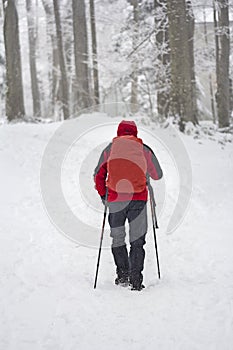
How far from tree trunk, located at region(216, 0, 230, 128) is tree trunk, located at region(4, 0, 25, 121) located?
697cm

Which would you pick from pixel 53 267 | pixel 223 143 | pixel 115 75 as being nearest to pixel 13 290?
pixel 53 267

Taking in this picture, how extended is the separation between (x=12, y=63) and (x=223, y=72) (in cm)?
727

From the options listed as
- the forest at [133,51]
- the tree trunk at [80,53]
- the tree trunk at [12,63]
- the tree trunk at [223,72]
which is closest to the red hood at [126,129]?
the forest at [133,51]

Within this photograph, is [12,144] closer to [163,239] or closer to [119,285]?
[163,239]

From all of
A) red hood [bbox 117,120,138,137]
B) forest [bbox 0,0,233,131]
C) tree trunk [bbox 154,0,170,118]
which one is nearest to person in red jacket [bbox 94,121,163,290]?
red hood [bbox 117,120,138,137]

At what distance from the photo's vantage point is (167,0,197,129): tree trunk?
11927 mm

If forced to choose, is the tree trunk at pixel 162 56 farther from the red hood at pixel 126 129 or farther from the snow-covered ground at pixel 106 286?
the red hood at pixel 126 129

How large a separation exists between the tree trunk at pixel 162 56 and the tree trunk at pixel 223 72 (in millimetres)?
1954

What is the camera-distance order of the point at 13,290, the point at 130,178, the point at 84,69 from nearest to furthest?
1. the point at 13,290
2. the point at 130,178
3. the point at 84,69

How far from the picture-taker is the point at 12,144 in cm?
1102

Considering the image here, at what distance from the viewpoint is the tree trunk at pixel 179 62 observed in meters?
11.9

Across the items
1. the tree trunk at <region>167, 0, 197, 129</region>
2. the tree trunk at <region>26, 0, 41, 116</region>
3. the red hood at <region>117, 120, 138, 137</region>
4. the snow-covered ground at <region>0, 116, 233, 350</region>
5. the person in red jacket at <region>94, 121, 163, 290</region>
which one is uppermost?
the tree trunk at <region>26, 0, 41, 116</region>

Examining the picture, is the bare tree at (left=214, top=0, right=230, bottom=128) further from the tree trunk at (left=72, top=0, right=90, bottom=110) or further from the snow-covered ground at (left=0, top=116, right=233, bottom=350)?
the snow-covered ground at (left=0, top=116, right=233, bottom=350)

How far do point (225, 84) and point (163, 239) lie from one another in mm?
9580
